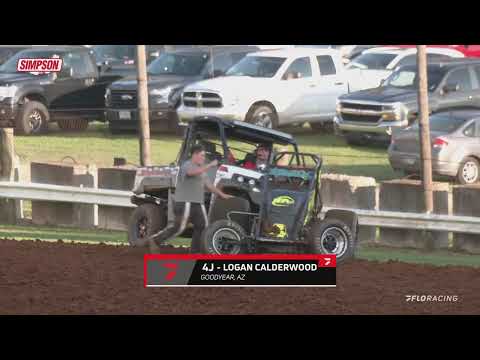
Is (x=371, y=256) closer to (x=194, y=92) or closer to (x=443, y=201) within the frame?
(x=443, y=201)

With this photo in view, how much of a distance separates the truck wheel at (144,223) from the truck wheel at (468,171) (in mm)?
4692

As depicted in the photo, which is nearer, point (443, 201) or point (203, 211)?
point (203, 211)

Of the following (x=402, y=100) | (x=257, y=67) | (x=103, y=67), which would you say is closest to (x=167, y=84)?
(x=103, y=67)

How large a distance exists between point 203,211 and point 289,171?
3.55ft

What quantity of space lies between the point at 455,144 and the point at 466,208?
56.5 inches

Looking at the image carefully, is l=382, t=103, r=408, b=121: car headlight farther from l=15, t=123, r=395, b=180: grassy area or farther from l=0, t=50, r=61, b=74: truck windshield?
l=0, t=50, r=61, b=74: truck windshield

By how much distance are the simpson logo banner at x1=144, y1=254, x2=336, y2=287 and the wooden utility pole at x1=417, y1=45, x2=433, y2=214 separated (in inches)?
121

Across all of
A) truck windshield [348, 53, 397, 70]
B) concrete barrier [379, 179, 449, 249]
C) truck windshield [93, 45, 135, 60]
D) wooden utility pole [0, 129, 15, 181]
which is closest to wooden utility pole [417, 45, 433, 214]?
concrete barrier [379, 179, 449, 249]

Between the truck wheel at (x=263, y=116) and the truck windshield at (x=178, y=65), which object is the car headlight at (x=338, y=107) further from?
the truck windshield at (x=178, y=65)

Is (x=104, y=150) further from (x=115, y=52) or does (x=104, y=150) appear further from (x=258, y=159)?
(x=115, y=52)

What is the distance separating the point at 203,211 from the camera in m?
14.2

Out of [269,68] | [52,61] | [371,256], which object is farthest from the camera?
[269,68]

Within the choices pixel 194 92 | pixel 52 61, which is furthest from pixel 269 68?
pixel 52 61

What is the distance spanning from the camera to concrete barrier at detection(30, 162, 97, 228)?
1681 centimetres
